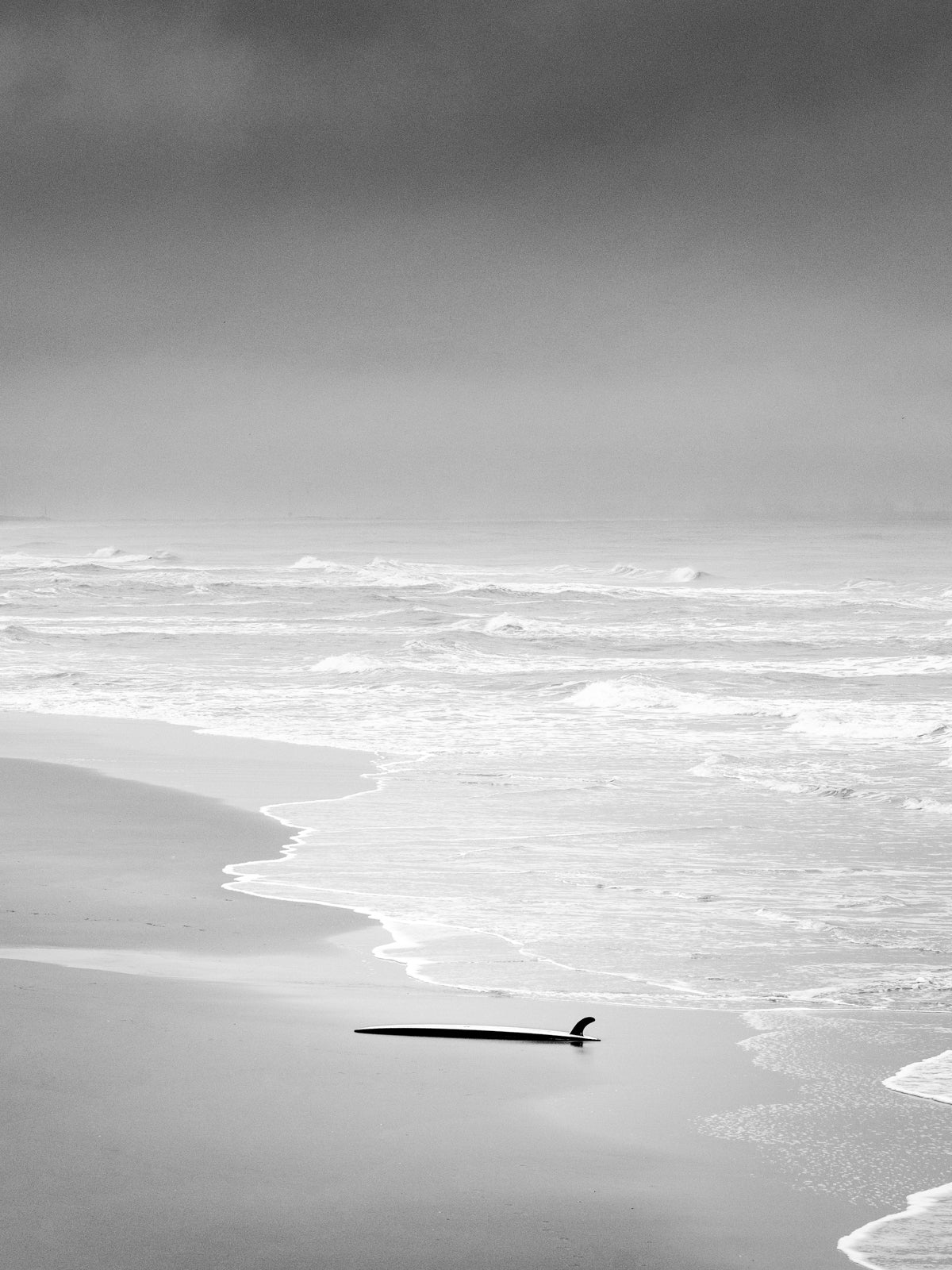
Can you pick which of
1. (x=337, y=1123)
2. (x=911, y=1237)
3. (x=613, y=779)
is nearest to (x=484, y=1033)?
(x=337, y=1123)

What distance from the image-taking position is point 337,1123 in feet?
12.0

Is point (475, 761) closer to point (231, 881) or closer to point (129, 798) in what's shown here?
point (129, 798)

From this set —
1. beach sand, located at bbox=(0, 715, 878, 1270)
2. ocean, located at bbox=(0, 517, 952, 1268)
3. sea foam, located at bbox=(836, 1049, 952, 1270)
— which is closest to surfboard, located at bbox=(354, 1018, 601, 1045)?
beach sand, located at bbox=(0, 715, 878, 1270)

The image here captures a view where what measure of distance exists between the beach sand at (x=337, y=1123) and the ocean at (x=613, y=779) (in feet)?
0.87

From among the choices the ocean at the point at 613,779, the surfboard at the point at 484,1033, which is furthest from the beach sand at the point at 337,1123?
the ocean at the point at 613,779

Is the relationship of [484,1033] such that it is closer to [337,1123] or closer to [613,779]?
[337,1123]

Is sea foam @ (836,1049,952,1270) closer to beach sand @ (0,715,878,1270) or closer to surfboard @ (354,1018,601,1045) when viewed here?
beach sand @ (0,715,878,1270)

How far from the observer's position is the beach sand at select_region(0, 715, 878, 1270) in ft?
9.81

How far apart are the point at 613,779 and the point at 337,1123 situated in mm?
7952

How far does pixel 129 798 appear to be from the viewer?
1055 cm

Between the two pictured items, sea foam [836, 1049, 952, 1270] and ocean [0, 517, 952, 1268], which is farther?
ocean [0, 517, 952, 1268]

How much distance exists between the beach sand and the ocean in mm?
266

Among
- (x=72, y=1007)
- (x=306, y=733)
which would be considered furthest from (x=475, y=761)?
(x=72, y=1007)

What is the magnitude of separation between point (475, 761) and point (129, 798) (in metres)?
3.28
